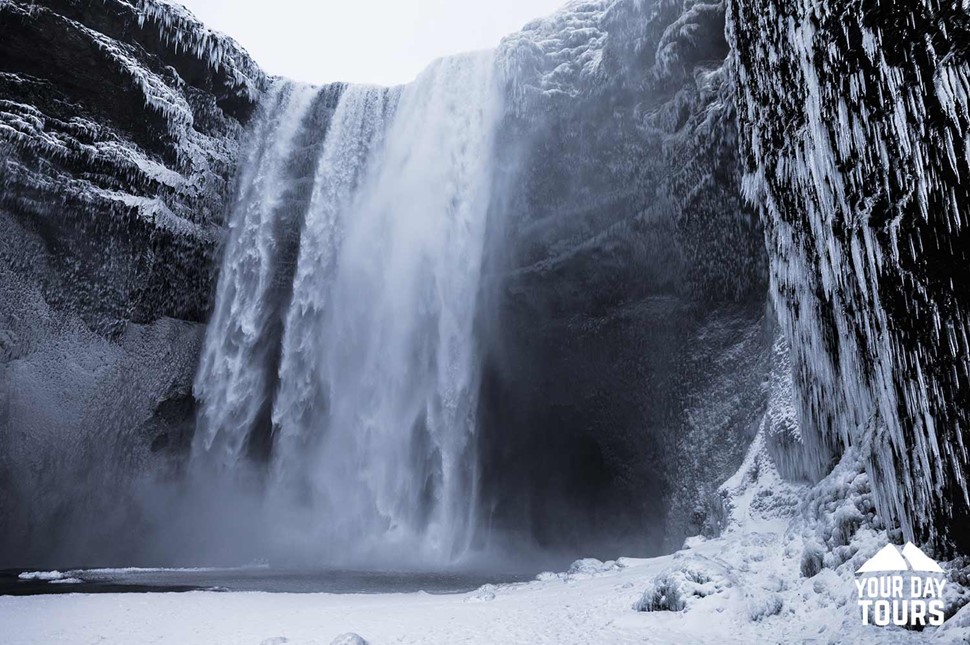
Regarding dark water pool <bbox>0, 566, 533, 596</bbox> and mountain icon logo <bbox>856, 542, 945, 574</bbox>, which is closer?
mountain icon logo <bbox>856, 542, 945, 574</bbox>

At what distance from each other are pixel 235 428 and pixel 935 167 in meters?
22.5

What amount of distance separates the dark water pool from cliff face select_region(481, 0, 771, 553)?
6.21 m

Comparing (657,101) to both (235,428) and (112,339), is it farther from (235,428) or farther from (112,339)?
(112,339)

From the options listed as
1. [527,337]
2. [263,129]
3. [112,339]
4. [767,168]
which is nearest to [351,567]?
[527,337]

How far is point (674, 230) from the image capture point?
19422mm

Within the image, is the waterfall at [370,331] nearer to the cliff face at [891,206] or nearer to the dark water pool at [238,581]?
the dark water pool at [238,581]

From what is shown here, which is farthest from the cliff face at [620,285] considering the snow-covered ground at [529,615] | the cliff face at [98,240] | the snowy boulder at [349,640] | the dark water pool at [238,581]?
the snowy boulder at [349,640]

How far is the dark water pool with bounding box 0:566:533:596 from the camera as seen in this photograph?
12.8 m

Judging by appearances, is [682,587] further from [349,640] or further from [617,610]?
[349,640]

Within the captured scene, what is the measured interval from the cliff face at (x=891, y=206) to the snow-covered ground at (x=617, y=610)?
35.8 inches

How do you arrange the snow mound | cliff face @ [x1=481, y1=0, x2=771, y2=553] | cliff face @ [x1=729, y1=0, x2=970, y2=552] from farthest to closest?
the snow mound → cliff face @ [x1=481, y1=0, x2=771, y2=553] → cliff face @ [x1=729, y1=0, x2=970, y2=552]

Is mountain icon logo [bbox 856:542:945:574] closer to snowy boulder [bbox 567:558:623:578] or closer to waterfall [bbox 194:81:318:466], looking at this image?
snowy boulder [bbox 567:558:623:578]

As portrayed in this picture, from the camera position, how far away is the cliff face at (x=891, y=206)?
4734mm

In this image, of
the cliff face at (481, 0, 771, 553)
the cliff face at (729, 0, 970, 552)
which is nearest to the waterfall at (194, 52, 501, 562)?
the cliff face at (481, 0, 771, 553)
